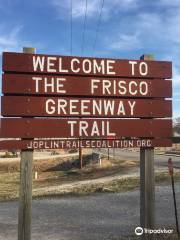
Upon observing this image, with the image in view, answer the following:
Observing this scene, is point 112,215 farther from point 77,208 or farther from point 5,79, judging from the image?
point 5,79

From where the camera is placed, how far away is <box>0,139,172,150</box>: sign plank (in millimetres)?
7438

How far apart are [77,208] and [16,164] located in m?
35.2

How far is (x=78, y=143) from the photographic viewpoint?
25.3 feet

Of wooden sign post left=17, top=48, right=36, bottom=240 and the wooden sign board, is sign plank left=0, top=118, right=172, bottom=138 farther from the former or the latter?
wooden sign post left=17, top=48, right=36, bottom=240

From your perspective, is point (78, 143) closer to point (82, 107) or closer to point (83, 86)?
point (82, 107)

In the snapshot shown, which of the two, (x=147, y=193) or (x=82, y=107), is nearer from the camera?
(x=82, y=107)

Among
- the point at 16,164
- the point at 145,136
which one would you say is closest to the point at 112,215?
the point at 145,136

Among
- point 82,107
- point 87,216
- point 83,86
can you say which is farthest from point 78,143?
point 87,216

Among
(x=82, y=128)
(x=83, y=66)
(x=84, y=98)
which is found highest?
(x=83, y=66)

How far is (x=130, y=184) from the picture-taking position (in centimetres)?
2039

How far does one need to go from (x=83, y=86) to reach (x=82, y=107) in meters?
0.35

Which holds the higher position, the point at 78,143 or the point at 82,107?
the point at 82,107

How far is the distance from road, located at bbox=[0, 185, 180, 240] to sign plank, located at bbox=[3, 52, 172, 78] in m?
3.58

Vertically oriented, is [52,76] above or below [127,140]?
above
